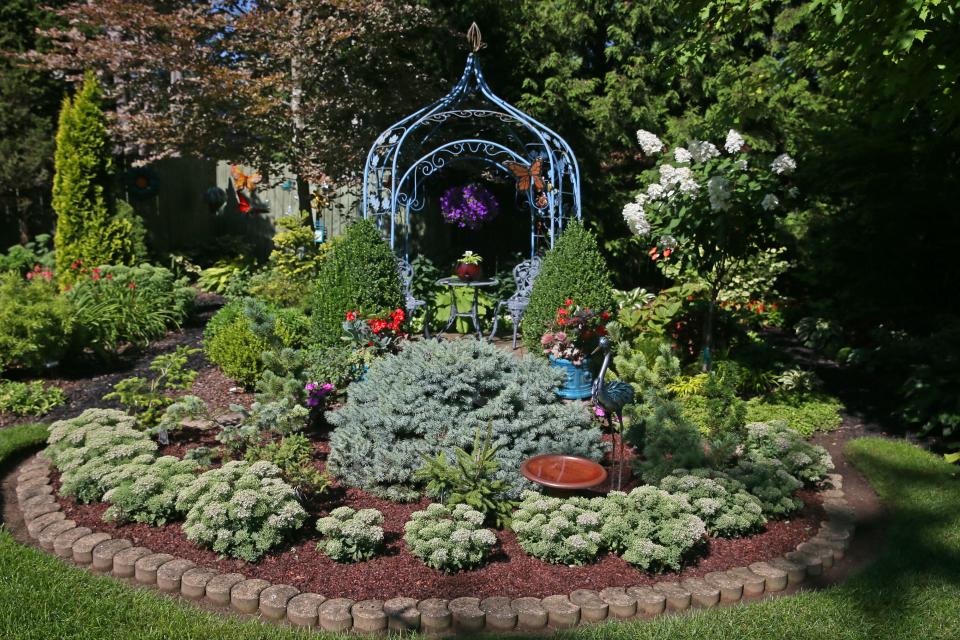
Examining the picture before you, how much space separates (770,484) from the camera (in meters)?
3.88

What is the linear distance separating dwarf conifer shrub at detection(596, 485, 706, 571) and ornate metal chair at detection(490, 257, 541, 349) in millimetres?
3575

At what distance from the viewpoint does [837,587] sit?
3.23 meters

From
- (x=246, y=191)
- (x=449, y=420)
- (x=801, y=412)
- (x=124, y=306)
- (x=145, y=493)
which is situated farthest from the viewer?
(x=246, y=191)

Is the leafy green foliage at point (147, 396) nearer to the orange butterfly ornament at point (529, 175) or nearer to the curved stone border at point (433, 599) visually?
the curved stone border at point (433, 599)

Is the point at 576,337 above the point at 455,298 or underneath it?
underneath

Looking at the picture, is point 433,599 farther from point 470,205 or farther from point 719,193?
point 470,205

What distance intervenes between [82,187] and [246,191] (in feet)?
12.4

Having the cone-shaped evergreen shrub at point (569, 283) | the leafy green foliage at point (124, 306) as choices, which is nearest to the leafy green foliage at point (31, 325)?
the leafy green foliage at point (124, 306)

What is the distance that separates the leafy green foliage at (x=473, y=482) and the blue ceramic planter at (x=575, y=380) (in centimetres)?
209

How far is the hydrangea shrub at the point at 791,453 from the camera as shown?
4230 millimetres

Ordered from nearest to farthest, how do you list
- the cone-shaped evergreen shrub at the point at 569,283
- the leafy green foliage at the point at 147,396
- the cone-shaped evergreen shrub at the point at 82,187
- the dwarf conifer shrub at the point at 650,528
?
the dwarf conifer shrub at the point at 650,528 < the leafy green foliage at the point at 147,396 < the cone-shaped evergreen shrub at the point at 569,283 < the cone-shaped evergreen shrub at the point at 82,187

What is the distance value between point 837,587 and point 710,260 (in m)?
3.14

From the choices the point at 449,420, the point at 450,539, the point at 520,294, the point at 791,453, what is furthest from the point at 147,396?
the point at 791,453

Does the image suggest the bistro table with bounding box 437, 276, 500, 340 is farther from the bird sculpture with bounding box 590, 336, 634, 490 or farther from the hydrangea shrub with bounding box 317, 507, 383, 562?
the hydrangea shrub with bounding box 317, 507, 383, 562
